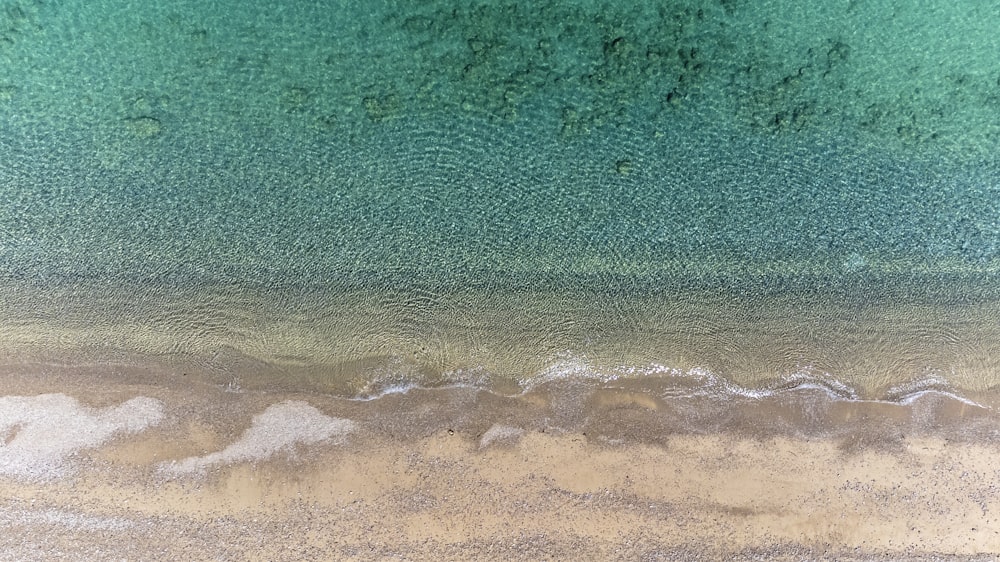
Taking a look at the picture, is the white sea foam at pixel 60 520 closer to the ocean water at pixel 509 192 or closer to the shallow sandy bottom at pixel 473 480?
the shallow sandy bottom at pixel 473 480

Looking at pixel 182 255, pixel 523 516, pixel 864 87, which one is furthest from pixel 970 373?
pixel 182 255

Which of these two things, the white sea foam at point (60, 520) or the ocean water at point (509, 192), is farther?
the ocean water at point (509, 192)

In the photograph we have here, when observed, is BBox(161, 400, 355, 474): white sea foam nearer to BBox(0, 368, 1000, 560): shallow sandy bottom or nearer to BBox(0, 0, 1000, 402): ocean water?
BBox(0, 368, 1000, 560): shallow sandy bottom

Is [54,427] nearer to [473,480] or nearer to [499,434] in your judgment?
[473,480]

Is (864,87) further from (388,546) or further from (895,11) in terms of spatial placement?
(388,546)

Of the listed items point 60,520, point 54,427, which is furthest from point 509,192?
point 60,520

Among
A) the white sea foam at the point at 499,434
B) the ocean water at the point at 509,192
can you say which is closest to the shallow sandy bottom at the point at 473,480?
the white sea foam at the point at 499,434
